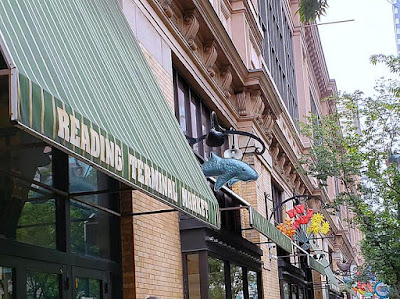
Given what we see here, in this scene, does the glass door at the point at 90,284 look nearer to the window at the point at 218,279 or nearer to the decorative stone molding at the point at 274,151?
the window at the point at 218,279

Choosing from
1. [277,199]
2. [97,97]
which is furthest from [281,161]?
[97,97]

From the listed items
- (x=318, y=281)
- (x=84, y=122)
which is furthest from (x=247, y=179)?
(x=318, y=281)

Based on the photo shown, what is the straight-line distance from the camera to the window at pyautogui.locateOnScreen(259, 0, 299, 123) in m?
24.5

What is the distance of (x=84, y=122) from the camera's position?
509 centimetres

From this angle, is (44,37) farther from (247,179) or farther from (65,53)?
(247,179)

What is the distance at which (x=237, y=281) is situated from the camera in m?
14.6

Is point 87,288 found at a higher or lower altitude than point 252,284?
lower

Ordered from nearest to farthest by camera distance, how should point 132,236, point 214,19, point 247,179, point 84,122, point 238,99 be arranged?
point 84,122 → point 132,236 → point 247,179 → point 214,19 → point 238,99

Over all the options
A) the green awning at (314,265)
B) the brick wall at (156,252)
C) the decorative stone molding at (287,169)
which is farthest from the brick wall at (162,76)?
the decorative stone molding at (287,169)

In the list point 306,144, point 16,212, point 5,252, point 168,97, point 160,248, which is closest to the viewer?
point 5,252

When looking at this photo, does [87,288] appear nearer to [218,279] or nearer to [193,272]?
[193,272]

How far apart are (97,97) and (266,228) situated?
302 inches

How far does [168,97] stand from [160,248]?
8.49 ft

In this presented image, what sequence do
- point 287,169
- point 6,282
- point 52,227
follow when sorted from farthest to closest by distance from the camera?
Result: point 287,169 < point 52,227 < point 6,282
